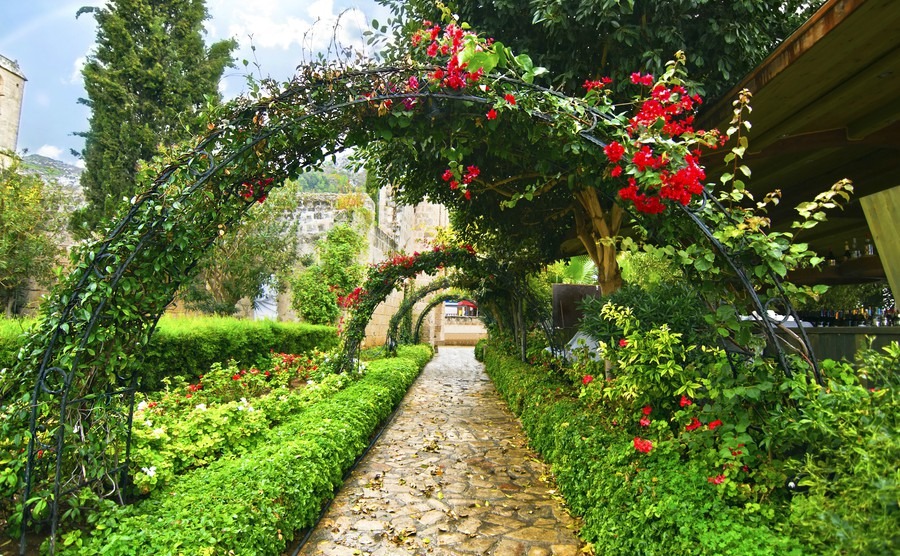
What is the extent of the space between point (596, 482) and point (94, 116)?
12121 millimetres

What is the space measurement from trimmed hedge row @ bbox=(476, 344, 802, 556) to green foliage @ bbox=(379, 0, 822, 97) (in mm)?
2982

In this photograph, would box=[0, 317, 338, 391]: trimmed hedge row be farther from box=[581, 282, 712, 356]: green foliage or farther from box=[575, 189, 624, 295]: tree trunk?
box=[575, 189, 624, 295]: tree trunk

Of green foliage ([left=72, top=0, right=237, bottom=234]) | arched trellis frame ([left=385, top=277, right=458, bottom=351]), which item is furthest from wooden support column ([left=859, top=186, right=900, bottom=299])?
green foliage ([left=72, top=0, right=237, bottom=234])

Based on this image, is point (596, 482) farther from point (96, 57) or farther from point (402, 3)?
point (96, 57)

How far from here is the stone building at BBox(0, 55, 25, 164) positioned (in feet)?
47.5

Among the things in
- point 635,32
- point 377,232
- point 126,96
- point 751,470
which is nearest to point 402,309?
point 377,232

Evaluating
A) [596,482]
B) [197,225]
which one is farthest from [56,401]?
[596,482]

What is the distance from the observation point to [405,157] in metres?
5.86

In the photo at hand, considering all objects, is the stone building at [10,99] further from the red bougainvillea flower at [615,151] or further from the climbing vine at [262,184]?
the red bougainvillea flower at [615,151]

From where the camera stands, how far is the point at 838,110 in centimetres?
386

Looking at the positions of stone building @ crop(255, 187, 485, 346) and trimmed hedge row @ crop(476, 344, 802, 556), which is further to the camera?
stone building @ crop(255, 187, 485, 346)

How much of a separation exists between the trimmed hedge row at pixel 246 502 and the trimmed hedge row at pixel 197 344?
6.78ft

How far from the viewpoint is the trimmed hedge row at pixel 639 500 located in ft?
7.00

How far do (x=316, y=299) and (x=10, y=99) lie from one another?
12.0 m
